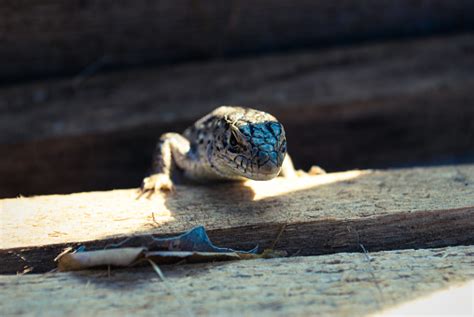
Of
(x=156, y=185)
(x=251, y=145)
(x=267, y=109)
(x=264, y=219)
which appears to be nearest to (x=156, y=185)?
(x=156, y=185)

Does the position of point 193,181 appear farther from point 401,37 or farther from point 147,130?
point 401,37

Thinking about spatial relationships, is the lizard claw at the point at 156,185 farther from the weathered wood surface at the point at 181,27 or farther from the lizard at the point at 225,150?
the weathered wood surface at the point at 181,27

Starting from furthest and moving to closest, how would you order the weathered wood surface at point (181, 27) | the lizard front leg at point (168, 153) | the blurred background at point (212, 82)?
1. the weathered wood surface at point (181, 27)
2. the blurred background at point (212, 82)
3. the lizard front leg at point (168, 153)

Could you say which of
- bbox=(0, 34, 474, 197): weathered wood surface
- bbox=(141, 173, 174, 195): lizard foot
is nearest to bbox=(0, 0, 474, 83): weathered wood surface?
bbox=(0, 34, 474, 197): weathered wood surface

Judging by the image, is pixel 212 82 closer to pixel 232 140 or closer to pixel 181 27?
pixel 181 27

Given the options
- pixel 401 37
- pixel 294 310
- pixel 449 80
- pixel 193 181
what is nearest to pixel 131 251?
pixel 294 310

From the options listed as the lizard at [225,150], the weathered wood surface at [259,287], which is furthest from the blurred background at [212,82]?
the weathered wood surface at [259,287]
